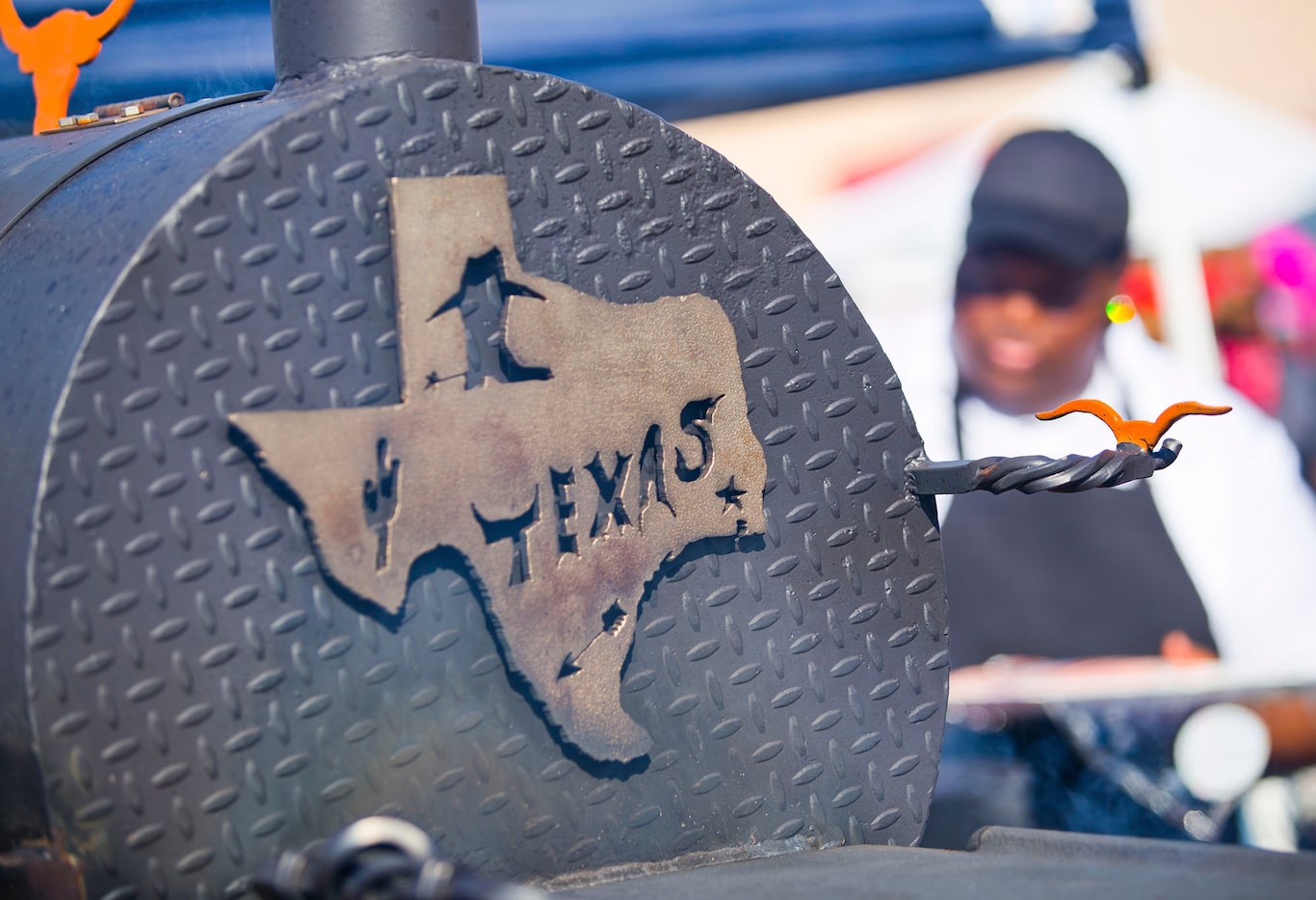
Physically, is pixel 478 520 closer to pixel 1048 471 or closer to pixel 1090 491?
pixel 1048 471

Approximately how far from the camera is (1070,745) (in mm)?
2990

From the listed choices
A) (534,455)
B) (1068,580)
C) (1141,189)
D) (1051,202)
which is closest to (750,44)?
(1051,202)

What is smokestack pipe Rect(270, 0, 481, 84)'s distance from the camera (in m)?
1.25

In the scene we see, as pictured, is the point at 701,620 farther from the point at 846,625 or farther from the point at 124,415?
the point at 124,415

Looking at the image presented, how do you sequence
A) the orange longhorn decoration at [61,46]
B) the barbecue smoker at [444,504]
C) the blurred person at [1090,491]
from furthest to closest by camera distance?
the blurred person at [1090,491]
the orange longhorn decoration at [61,46]
the barbecue smoker at [444,504]

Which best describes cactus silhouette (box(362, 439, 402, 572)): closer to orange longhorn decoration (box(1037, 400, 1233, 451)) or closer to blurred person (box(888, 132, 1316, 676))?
orange longhorn decoration (box(1037, 400, 1233, 451))

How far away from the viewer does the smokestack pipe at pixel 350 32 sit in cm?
125

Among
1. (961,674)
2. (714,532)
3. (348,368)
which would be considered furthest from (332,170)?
(961,674)

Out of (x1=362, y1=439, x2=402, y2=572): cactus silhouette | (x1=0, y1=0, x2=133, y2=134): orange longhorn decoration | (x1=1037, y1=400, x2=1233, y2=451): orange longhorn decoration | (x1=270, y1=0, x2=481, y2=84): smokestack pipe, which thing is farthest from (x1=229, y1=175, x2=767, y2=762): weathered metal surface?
(x1=0, y1=0, x2=133, y2=134): orange longhorn decoration

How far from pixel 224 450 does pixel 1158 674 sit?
2418 mm

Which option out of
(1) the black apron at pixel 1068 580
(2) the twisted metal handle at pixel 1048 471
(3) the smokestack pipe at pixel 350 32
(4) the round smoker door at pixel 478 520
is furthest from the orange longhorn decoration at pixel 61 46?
(1) the black apron at pixel 1068 580

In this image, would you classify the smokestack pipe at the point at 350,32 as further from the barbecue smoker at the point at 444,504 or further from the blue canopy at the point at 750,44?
the blue canopy at the point at 750,44

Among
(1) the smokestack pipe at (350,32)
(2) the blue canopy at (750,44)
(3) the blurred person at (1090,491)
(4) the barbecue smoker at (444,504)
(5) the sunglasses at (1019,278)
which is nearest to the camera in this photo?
(4) the barbecue smoker at (444,504)

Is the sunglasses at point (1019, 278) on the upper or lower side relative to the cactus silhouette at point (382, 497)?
lower
